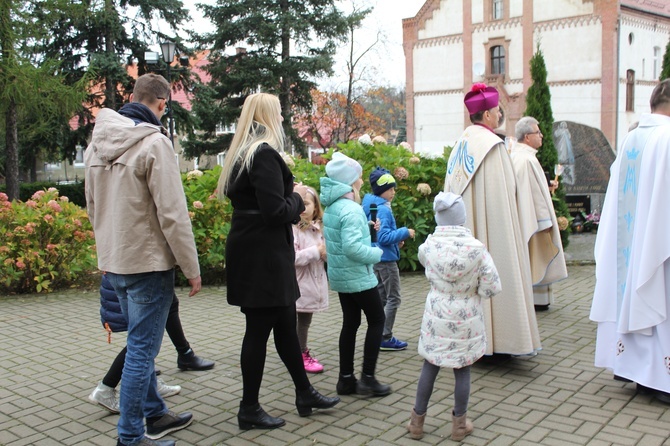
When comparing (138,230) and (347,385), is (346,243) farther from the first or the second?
(138,230)

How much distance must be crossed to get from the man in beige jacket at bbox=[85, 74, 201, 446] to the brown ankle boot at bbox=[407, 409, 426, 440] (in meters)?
1.41

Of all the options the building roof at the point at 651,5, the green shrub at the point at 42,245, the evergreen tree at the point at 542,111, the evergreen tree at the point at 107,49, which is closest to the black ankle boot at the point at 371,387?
the green shrub at the point at 42,245

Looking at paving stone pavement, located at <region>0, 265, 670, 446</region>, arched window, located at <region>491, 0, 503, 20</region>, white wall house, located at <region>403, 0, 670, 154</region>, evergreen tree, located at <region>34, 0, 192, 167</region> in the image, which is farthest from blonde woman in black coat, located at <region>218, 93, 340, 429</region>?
arched window, located at <region>491, 0, 503, 20</region>

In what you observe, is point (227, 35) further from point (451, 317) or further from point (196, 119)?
point (451, 317)

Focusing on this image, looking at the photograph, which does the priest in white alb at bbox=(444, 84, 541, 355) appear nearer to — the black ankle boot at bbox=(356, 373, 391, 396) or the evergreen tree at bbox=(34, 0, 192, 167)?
the black ankle boot at bbox=(356, 373, 391, 396)

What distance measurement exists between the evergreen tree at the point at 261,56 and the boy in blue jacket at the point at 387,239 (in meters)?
23.3

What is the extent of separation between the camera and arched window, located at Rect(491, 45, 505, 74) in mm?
37656

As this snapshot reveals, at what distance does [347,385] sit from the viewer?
460 centimetres

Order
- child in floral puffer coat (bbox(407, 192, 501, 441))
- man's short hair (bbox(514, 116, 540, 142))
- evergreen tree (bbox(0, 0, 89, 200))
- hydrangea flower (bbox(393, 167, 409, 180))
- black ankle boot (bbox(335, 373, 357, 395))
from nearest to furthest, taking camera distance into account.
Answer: child in floral puffer coat (bbox(407, 192, 501, 441)) < black ankle boot (bbox(335, 373, 357, 395)) < man's short hair (bbox(514, 116, 540, 142)) < hydrangea flower (bbox(393, 167, 409, 180)) < evergreen tree (bbox(0, 0, 89, 200))

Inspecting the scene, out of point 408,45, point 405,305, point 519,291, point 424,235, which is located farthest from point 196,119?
point 519,291

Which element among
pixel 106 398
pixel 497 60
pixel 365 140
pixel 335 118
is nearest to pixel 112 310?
pixel 106 398

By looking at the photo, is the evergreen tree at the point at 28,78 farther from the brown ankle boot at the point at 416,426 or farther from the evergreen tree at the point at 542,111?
the brown ankle boot at the point at 416,426

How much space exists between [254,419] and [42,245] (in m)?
5.64

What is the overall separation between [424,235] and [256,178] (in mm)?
6086
